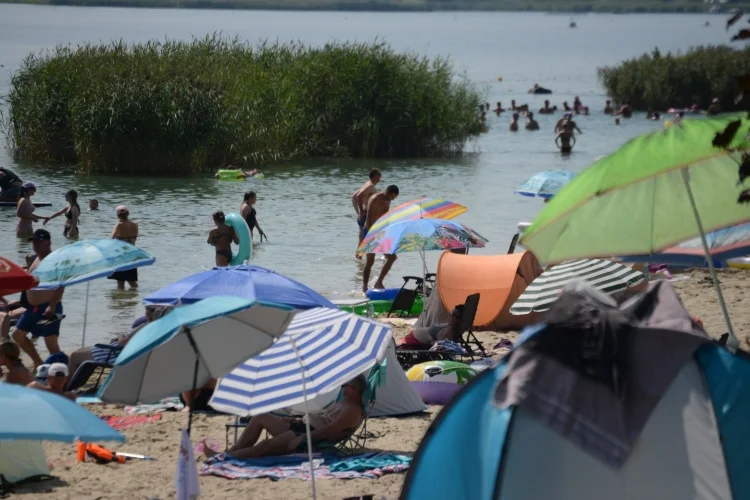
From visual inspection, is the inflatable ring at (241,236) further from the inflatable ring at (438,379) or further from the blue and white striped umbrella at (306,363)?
the blue and white striped umbrella at (306,363)

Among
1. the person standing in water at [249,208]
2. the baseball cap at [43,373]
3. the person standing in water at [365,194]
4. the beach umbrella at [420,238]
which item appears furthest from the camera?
the person standing in water at [249,208]

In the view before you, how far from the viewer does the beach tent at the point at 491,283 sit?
12.3m

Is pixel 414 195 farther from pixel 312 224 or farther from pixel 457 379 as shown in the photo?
pixel 457 379

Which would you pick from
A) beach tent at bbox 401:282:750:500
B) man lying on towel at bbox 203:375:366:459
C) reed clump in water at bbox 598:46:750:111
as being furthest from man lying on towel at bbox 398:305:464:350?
reed clump in water at bbox 598:46:750:111

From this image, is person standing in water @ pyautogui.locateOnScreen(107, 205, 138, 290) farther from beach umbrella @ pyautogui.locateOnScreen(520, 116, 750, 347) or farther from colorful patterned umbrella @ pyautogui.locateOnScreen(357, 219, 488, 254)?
beach umbrella @ pyautogui.locateOnScreen(520, 116, 750, 347)

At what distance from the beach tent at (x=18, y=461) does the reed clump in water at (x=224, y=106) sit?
19.2m

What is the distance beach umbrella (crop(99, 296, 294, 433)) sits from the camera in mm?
6504

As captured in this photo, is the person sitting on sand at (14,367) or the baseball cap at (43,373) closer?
the person sitting on sand at (14,367)

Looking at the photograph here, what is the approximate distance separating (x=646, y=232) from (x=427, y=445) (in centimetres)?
191

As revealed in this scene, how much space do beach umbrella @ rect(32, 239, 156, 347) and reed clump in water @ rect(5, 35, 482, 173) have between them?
15.6 m

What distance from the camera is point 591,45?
154 m

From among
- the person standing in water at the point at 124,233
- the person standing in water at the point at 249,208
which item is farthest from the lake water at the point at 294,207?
the person standing in water at the point at 249,208

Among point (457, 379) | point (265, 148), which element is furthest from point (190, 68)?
point (457, 379)

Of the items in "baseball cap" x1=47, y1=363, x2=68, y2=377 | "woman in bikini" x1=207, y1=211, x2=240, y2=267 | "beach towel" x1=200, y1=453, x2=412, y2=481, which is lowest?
"beach towel" x1=200, y1=453, x2=412, y2=481
